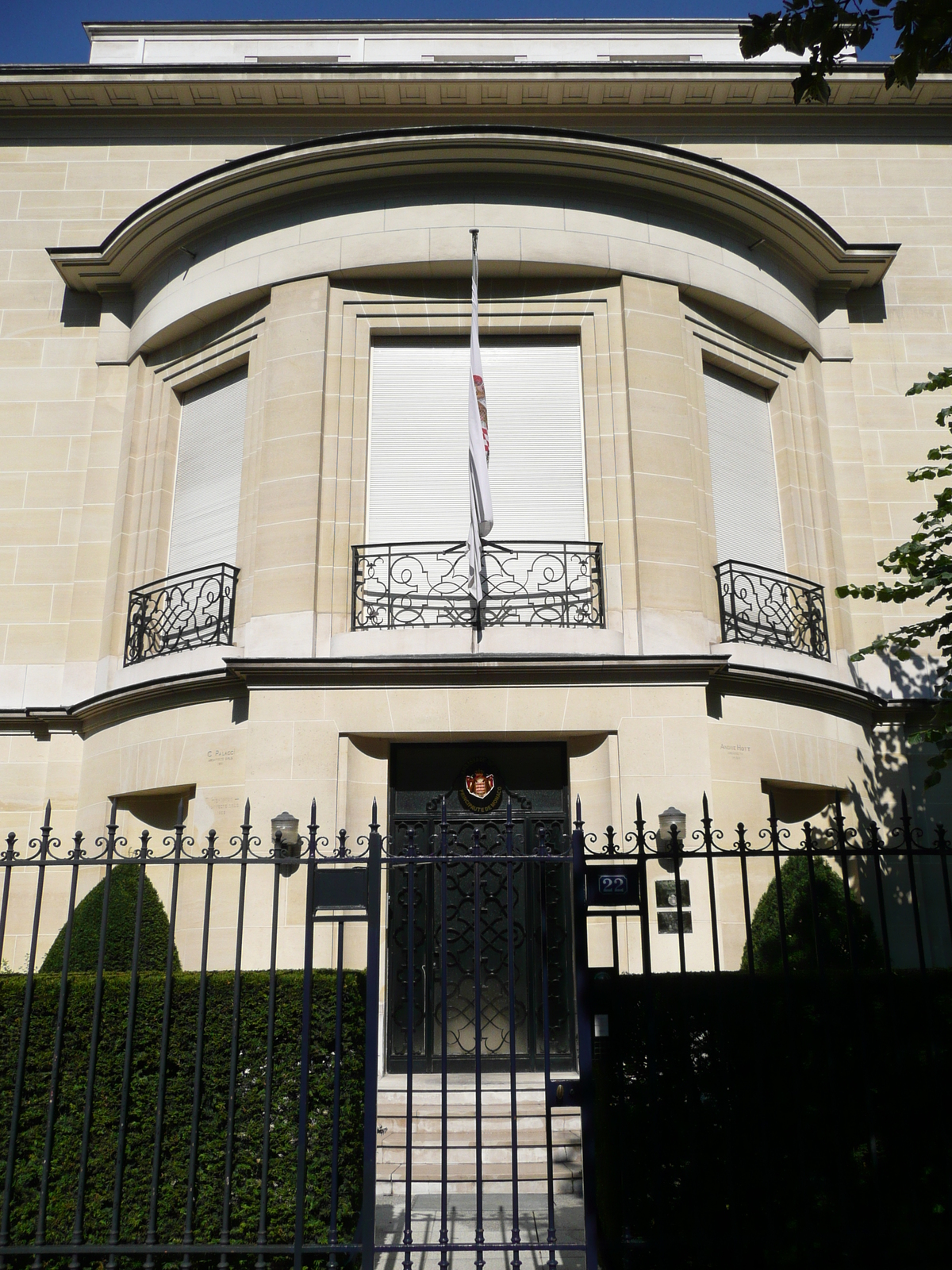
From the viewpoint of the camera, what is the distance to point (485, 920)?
33.9ft

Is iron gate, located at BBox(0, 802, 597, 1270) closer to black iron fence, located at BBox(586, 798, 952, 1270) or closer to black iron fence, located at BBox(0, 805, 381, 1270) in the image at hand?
black iron fence, located at BBox(0, 805, 381, 1270)

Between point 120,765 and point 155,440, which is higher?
point 155,440

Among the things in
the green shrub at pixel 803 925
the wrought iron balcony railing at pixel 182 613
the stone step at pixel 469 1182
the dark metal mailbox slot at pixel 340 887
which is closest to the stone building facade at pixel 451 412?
the wrought iron balcony railing at pixel 182 613

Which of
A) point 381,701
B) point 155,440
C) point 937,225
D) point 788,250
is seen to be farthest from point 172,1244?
point 937,225

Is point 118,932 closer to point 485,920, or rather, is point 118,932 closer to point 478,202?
point 485,920

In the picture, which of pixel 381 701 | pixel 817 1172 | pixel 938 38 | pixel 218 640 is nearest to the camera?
pixel 938 38

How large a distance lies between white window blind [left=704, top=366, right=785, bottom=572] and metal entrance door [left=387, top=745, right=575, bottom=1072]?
137 inches

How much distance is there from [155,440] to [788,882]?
8822 mm

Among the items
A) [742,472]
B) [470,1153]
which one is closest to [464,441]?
[742,472]

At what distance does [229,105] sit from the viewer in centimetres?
1479

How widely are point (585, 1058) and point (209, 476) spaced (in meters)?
8.82

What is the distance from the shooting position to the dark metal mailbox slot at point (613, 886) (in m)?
5.95

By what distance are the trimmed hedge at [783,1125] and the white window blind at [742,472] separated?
7012 mm

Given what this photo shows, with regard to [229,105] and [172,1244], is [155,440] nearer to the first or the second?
Answer: [229,105]
